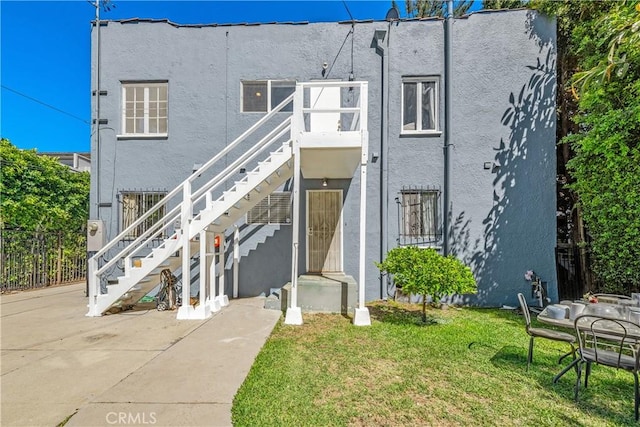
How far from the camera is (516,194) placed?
26.1 ft

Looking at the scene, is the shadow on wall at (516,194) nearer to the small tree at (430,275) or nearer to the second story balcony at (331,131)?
the small tree at (430,275)

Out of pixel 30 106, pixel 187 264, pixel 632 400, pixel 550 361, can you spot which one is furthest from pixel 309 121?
pixel 30 106

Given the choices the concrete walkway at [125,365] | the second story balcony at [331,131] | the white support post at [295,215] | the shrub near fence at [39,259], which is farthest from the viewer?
the shrub near fence at [39,259]

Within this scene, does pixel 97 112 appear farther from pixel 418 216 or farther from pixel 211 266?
pixel 418 216

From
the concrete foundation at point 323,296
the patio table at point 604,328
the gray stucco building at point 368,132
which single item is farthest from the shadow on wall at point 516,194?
the patio table at point 604,328

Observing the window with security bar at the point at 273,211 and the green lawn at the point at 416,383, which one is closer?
the green lawn at the point at 416,383

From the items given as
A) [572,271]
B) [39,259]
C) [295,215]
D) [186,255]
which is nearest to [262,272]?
[186,255]

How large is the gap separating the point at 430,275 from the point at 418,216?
2762 mm

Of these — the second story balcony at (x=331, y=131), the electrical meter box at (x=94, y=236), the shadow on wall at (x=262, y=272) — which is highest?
the second story balcony at (x=331, y=131)

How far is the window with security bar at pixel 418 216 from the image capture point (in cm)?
809

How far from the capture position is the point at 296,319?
5.95 metres

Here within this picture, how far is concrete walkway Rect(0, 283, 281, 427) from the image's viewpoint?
299cm

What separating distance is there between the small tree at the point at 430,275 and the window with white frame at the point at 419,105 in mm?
3738

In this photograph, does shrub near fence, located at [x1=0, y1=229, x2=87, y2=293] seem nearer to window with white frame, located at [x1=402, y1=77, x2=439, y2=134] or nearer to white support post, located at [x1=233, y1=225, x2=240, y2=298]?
white support post, located at [x1=233, y1=225, x2=240, y2=298]
